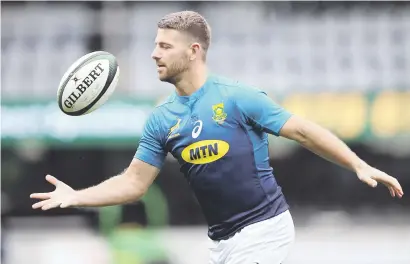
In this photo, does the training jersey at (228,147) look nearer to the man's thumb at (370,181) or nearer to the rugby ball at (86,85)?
the man's thumb at (370,181)

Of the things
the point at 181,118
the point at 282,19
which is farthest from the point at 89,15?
the point at 181,118

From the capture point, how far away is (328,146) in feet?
18.8

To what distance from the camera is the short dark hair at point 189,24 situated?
600 centimetres

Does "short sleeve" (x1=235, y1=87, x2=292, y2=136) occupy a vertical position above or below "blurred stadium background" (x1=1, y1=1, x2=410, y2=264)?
above

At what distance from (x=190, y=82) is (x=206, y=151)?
45cm

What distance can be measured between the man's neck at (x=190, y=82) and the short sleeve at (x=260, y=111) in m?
0.30

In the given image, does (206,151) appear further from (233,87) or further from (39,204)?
(39,204)

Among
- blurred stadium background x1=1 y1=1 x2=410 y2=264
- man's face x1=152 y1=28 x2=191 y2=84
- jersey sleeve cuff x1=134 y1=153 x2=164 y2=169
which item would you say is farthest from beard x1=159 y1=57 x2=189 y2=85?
blurred stadium background x1=1 y1=1 x2=410 y2=264

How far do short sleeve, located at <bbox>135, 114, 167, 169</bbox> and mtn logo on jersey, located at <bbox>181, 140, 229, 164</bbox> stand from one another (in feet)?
Result: 0.82

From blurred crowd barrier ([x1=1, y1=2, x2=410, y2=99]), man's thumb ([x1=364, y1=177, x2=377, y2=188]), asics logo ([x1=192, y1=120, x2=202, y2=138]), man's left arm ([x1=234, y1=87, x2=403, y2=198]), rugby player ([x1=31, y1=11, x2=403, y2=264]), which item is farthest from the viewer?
blurred crowd barrier ([x1=1, y1=2, x2=410, y2=99])

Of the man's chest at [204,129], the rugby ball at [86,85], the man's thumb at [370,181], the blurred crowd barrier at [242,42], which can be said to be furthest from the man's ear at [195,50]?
the blurred crowd barrier at [242,42]

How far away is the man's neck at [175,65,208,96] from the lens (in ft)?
19.8

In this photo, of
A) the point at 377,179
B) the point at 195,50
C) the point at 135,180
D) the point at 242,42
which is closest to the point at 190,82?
the point at 195,50

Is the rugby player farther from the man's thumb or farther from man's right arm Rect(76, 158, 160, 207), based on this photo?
the man's thumb
